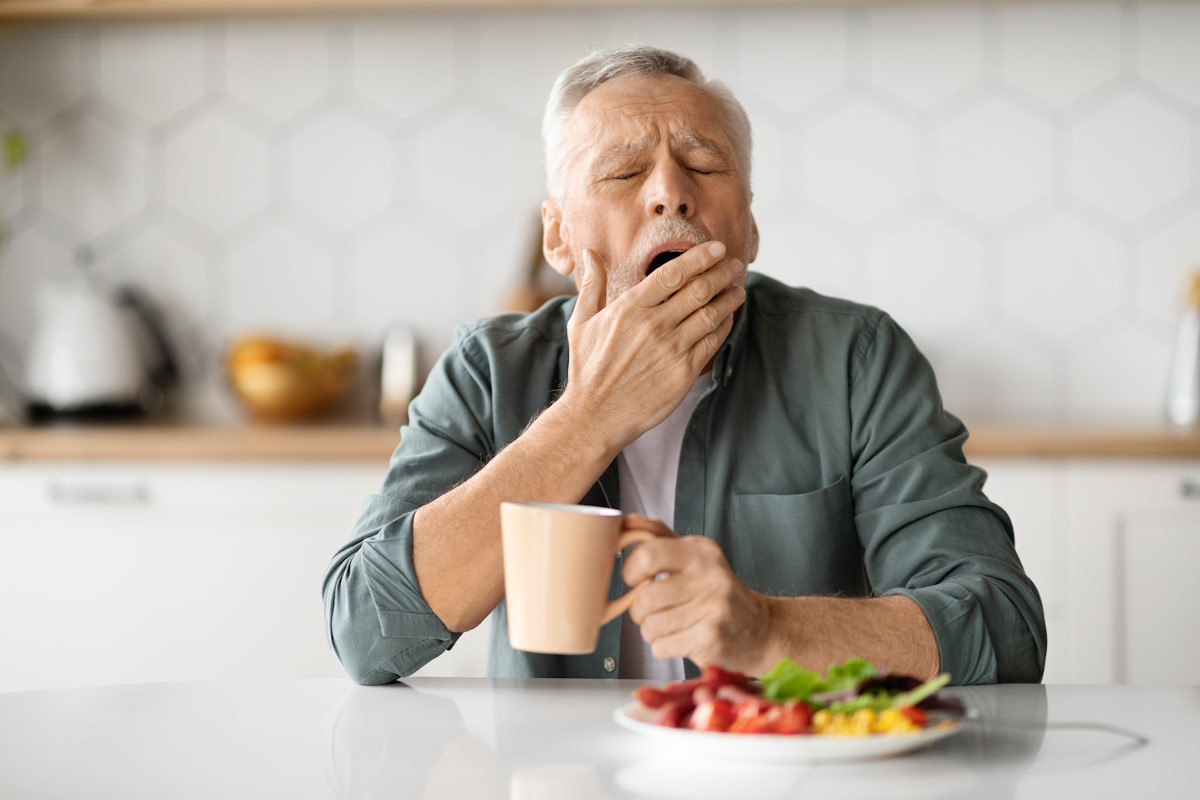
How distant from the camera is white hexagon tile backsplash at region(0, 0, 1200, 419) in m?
2.62

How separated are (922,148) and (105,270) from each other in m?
1.80

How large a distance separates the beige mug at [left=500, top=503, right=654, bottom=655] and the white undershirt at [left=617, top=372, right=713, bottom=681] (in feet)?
1.55

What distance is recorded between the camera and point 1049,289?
8.63 ft

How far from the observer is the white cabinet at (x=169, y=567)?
218 centimetres

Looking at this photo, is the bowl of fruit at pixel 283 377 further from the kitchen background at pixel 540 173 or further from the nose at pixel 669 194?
the nose at pixel 669 194

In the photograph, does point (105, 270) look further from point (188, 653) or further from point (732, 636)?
point (732, 636)

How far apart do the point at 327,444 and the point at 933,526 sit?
1.28 meters

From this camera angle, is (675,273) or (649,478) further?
(649,478)

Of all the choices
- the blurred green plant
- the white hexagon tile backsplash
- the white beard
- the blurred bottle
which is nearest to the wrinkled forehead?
the white beard

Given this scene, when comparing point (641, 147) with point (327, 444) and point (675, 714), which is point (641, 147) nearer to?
point (675, 714)

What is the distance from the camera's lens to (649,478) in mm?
1360

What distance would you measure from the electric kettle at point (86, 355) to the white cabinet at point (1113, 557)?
5.67ft

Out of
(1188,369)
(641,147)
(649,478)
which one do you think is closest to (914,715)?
(649,478)

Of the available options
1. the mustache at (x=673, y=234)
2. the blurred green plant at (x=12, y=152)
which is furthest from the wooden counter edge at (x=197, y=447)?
the mustache at (x=673, y=234)
